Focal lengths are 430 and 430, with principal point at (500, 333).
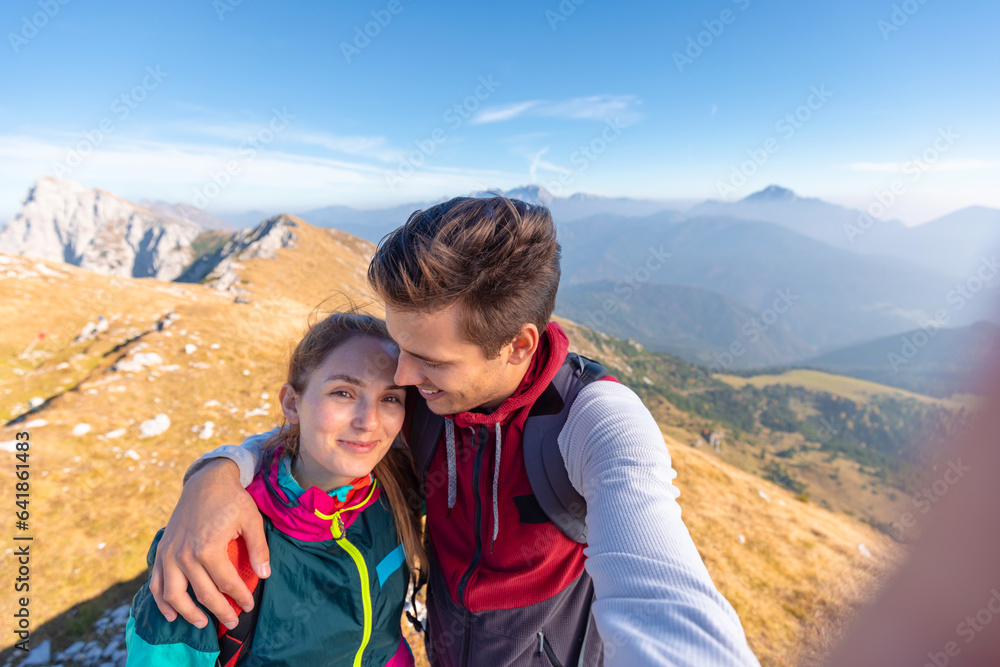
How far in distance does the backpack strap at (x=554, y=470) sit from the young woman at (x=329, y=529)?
1.13 metres

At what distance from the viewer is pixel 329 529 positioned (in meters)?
3.21

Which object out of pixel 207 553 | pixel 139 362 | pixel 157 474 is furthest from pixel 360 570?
pixel 139 362

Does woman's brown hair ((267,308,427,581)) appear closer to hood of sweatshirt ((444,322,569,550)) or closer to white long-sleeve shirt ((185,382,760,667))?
hood of sweatshirt ((444,322,569,550))

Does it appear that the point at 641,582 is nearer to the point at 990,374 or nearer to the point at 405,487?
the point at 990,374

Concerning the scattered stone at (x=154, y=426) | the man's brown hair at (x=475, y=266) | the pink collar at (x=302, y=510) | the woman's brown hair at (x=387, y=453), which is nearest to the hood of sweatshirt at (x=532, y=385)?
the man's brown hair at (x=475, y=266)

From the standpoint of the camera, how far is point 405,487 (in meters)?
3.78

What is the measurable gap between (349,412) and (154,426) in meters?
10.9

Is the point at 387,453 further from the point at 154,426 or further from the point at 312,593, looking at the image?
the point at 154,426

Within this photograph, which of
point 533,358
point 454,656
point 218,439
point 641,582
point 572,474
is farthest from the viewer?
point 218,439

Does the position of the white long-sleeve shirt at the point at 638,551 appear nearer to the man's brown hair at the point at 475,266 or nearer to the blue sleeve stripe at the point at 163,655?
the man's brown hair at the point at 475,266

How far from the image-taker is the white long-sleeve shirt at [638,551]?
74.9 inches

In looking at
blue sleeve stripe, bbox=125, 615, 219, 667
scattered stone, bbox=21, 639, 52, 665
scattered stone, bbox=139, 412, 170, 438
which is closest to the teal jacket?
blue sleeve stripe, bbox=125, 615, 219, 667

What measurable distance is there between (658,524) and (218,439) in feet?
39.8

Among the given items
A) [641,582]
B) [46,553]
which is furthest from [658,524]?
[46,553]
